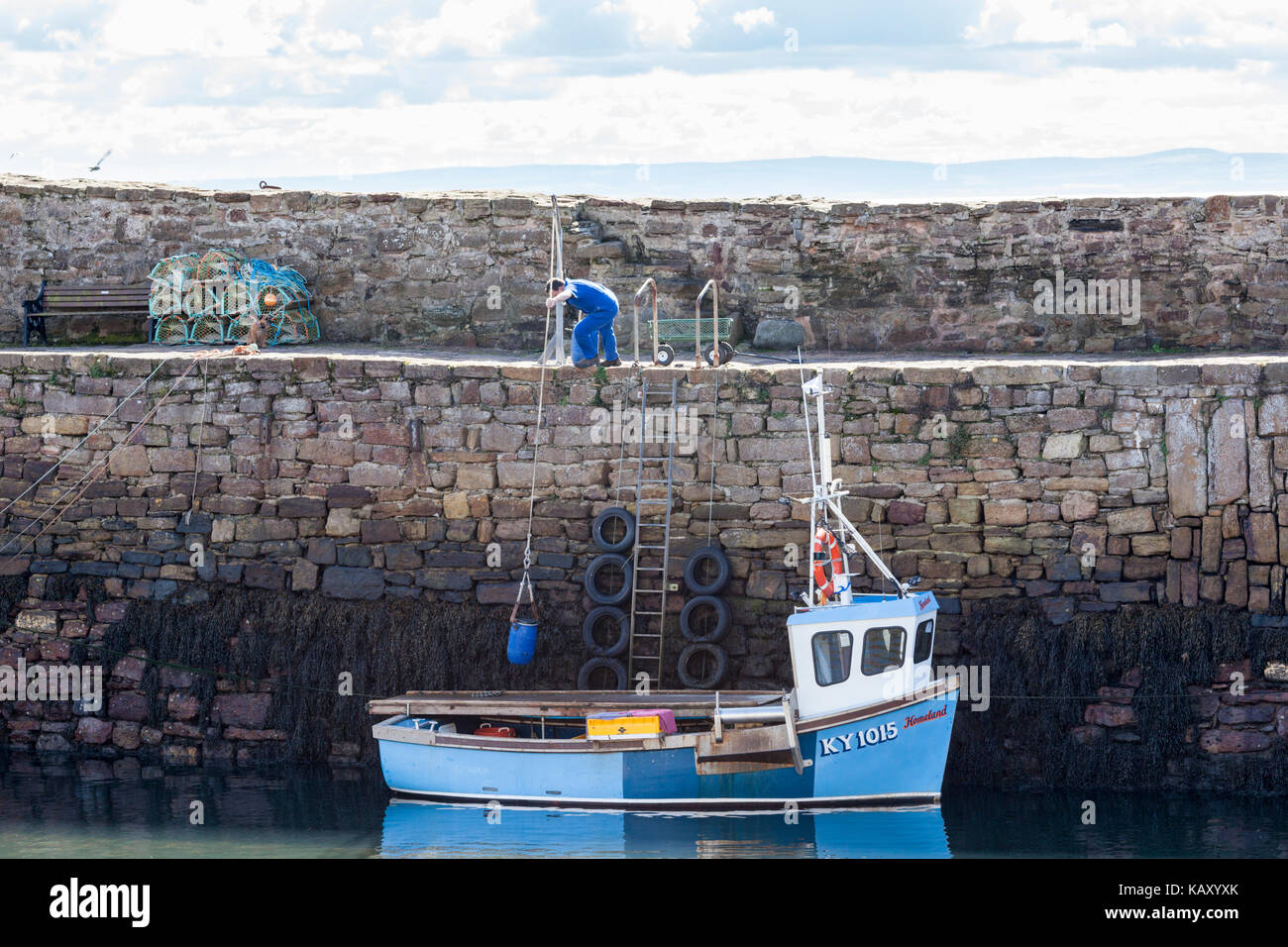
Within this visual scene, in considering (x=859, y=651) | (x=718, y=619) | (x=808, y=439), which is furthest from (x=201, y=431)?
(x=859, y=651)

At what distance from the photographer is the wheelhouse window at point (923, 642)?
12.2m

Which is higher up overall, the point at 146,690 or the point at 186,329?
the point at 186,329

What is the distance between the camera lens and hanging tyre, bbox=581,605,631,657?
1345 centimetres

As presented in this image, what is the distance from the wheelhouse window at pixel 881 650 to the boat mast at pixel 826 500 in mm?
311

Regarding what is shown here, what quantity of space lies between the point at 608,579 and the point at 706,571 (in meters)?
0.87

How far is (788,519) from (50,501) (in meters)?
6.95

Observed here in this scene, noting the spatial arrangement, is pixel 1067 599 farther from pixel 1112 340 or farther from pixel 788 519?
pixel 1112 340

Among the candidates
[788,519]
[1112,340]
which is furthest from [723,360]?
[1112,340]

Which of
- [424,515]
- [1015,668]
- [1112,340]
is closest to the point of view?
[1015,668]

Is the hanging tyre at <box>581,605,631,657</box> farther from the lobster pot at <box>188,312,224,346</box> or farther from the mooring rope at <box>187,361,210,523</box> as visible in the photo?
the lobster pot at <box>188,312,224,346</box>

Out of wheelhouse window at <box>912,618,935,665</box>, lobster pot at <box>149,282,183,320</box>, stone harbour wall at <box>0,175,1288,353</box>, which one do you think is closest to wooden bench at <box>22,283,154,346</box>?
→ lobster pot at <box>149,282,183,320</box>

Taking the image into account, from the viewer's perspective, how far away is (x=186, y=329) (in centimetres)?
1666

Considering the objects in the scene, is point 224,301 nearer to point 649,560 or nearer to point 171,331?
point 171,331

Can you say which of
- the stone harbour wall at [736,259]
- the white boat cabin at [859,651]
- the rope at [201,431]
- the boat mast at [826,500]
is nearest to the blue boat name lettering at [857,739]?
the white boat cabin at [859,651]
